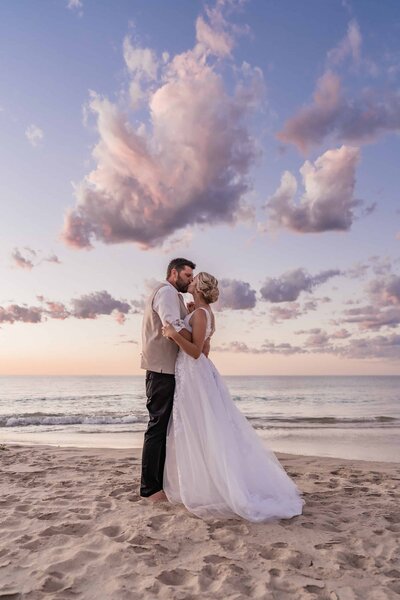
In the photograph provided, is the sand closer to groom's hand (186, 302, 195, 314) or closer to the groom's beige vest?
the groom's beige vest

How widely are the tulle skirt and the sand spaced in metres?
0.15

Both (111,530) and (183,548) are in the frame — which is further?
(111,530)

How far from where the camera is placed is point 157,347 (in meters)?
4.69

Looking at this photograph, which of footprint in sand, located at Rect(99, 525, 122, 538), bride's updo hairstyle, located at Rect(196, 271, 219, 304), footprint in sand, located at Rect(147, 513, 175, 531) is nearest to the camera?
footprint in sand, located at Rect(99, 525, 122, 538)

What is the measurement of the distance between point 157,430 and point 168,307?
1323mm

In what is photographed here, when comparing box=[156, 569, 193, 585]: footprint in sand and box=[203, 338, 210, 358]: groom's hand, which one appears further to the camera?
box=[203, 338, 210, 358]: groom's hand

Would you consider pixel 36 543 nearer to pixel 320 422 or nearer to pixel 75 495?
pixel 75 495

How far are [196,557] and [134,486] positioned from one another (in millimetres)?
2331

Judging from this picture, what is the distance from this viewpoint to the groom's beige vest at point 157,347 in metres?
4.67

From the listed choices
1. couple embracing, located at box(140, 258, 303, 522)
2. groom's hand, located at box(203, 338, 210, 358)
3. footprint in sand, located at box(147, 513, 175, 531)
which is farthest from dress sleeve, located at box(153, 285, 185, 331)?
footprint in sand, located at box(147, 513, 175, 531)

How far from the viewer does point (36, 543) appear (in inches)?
140

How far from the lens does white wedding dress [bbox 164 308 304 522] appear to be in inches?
163

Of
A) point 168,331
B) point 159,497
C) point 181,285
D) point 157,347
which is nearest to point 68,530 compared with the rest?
point 159,497

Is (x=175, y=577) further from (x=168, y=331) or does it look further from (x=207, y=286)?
(x=207, y=286)
